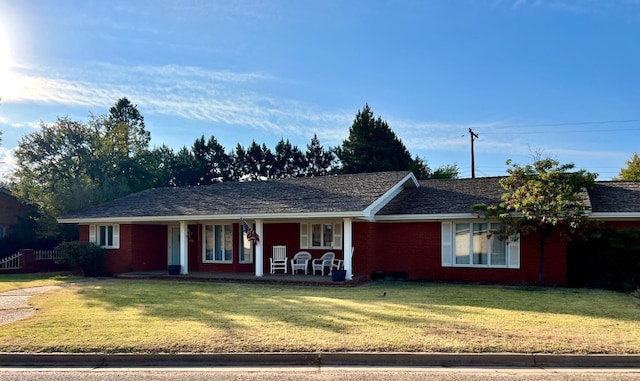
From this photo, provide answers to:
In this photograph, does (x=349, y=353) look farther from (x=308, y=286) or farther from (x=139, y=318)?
(x=308, y=286)

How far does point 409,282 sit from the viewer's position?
19.1 meters

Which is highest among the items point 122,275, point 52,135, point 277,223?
point 52,135

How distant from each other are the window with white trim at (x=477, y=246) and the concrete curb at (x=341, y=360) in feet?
35.4

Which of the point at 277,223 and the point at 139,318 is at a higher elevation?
the point at 277,223

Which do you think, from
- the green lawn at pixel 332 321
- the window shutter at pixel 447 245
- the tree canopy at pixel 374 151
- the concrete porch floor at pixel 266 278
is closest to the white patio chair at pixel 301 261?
the concrete porch floor at pixel 266 278

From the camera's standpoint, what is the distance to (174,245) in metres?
25.2

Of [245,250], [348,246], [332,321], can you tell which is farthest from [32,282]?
[332,321]

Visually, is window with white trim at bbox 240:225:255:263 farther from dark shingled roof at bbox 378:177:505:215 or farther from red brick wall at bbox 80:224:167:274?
dark shingled roof at bbox 378:177:505:215

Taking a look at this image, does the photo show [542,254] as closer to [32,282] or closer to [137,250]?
[137,250]

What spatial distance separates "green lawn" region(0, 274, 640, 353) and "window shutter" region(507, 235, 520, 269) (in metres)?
2.31

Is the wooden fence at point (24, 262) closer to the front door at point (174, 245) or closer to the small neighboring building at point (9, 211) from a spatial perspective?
the front door at point (174, 245)

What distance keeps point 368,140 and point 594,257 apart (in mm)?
29801

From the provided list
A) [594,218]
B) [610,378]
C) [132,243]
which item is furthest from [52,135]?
[610,378]

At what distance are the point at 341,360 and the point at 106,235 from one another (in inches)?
768
